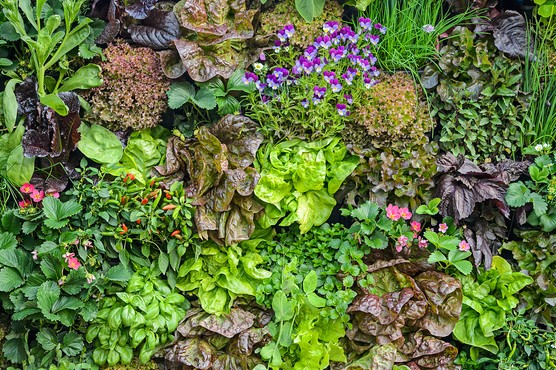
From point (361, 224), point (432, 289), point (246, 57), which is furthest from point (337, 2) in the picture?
point (432, 289)

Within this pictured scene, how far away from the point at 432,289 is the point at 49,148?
2108mm

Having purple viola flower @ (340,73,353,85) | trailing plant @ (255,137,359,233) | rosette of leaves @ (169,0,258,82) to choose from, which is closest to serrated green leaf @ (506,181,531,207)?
trailing plant @ (255,137,359,233)

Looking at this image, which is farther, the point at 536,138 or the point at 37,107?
the point at 536,138

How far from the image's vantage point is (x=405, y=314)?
271 cm

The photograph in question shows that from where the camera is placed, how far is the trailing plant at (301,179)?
2.85m

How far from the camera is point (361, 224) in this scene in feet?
9.06

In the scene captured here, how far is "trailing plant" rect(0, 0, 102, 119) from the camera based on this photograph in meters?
2.74

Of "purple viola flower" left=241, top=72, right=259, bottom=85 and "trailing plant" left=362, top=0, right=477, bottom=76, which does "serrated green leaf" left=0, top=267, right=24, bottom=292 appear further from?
"trailing plant" left=362, top=0, right=477, bottom=76

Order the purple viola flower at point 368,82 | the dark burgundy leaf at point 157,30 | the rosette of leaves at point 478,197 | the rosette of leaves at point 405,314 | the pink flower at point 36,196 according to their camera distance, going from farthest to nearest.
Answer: the dark burgundy leaf at point 157,30 < the purple viola flower at point 368,82 < the rosette of leaves at point 478,197 < the rosette of leaves at point 405,314 < the pink flower at point 36,196

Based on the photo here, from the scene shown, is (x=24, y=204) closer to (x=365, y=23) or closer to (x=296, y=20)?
(x=296, y=20)

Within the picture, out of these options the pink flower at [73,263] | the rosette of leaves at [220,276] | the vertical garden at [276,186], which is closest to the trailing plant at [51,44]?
the vertical garden at [276,186]

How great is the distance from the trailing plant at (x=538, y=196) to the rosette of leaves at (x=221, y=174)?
1.38 m

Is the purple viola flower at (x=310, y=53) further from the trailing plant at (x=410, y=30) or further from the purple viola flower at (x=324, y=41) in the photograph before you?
the trailing plant at (x=410, y=30)

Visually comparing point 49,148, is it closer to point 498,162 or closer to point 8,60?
point 8,60
